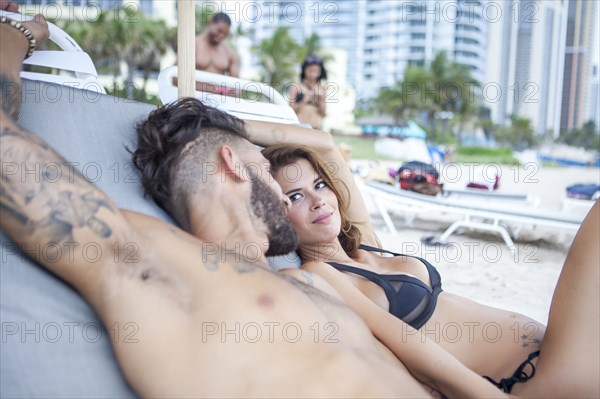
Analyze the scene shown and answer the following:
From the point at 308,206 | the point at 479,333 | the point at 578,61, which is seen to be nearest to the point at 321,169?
the point at 308,206

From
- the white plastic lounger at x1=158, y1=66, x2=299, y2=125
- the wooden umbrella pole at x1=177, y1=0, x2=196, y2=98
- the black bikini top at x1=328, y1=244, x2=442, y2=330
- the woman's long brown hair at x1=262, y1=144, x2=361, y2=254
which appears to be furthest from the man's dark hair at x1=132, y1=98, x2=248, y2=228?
the wooden umbrella pole at x1=177, y1=0, x2=196, y2=98

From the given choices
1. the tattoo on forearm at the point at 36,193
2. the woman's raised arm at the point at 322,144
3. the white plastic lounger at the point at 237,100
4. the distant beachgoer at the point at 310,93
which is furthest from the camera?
the distant beachgoer at the point at 310,93

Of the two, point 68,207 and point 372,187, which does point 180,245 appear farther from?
point 372,187

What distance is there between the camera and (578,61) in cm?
8544

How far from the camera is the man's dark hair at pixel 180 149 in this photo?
151 cm

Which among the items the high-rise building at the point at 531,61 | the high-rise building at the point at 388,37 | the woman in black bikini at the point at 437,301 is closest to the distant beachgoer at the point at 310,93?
the woman in black bikini at the point at 437,301

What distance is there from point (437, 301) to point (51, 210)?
4.12ft

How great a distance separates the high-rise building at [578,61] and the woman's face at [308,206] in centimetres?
8828

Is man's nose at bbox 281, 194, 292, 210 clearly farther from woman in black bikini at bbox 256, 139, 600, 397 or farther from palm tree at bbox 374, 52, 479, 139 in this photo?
palm tree at bbox 374, 52, 479, 139

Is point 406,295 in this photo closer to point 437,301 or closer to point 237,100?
point 437,301

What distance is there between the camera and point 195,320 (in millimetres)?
1152

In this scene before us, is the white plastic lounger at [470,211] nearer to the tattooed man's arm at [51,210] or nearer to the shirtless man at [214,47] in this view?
the shirtless man at [214,47]

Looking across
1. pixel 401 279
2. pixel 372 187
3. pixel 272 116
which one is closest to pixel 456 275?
pixel 372 187

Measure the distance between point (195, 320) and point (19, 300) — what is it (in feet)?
1.28
